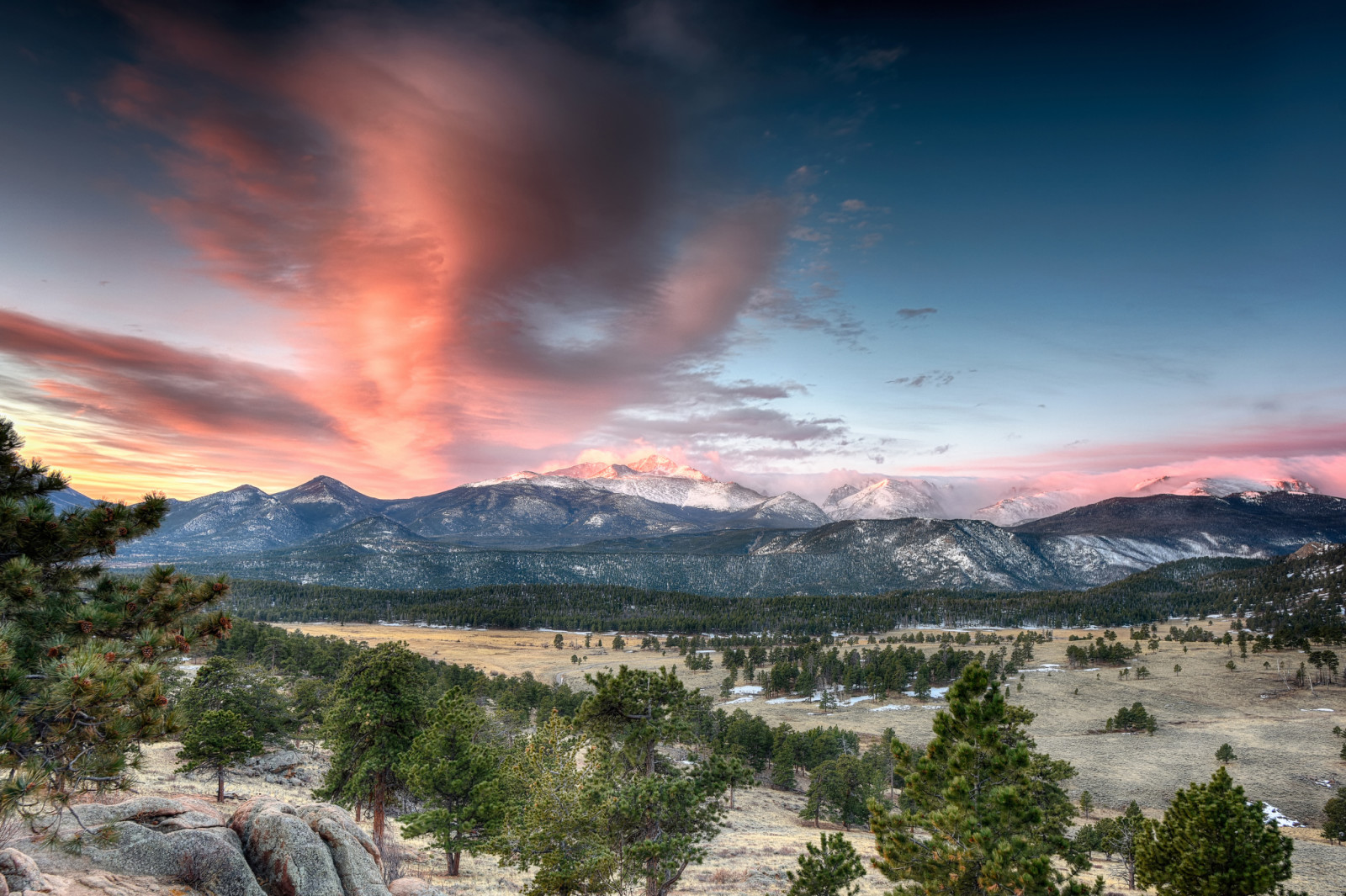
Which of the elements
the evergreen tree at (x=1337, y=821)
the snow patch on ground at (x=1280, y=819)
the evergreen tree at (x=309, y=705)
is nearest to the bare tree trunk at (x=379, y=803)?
the evergreen tree at (x=309, y=705)

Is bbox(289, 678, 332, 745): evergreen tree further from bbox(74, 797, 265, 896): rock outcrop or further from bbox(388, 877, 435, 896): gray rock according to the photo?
bbox(74, 797, 265, 896): rock outcrop

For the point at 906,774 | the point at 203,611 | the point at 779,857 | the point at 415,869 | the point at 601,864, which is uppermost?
the point at 203,611

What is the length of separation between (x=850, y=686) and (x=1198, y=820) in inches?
5384

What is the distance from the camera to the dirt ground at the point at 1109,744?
44.9 metres

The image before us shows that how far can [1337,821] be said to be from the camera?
64.7 metres

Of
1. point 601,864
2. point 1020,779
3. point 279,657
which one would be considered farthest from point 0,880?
point 279,657

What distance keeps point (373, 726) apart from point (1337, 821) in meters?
98.8

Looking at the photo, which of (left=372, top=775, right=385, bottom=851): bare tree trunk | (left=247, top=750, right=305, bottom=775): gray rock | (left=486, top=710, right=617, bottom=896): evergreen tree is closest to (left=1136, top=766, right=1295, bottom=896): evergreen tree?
(left=486, top=710, right=617, bottom=896): evergreen tree

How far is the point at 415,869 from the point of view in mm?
35594

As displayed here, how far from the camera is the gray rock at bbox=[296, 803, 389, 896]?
19234 millimetres

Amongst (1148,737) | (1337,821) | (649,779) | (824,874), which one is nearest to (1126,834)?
(1337,821)

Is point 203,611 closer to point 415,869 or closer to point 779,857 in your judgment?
point 415,869

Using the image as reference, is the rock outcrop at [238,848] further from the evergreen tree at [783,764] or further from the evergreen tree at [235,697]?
the evergreen tree at [783,764]

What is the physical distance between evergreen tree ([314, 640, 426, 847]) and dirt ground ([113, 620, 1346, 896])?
21.9 feet
